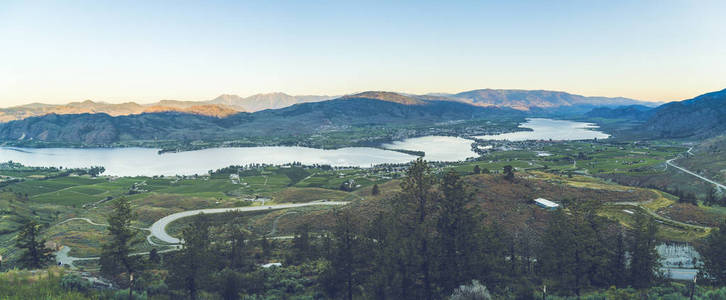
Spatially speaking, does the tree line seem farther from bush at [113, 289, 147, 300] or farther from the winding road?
the winding road

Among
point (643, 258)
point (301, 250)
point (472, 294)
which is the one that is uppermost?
point (472, 294)

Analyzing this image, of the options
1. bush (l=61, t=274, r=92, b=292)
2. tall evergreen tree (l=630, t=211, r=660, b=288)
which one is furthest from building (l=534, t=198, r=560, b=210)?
bush (l=61, t=274, r=92, b=292)

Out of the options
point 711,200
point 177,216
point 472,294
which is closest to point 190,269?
point 472,294

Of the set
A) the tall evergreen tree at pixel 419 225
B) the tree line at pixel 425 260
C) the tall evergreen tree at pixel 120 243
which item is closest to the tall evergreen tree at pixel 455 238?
the tree line at pixel 425 260

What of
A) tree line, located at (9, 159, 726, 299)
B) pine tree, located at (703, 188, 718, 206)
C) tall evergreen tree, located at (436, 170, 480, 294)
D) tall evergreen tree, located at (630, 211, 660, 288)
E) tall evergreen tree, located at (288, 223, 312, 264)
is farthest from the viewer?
pine tree, located at (703, 188, 718, 206)

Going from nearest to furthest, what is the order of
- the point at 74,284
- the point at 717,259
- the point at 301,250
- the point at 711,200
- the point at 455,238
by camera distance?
the point at 74,284, the point at 455,238, the point at 717,259, the point at 301,250, the point at 711,200

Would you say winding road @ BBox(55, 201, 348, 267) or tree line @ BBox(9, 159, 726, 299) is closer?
tree line @ BBox(9, 159, 726, 299)

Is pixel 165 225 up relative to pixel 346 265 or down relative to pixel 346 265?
down

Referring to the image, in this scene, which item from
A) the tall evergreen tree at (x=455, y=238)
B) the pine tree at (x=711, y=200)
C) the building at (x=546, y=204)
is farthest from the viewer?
the pine tree at (x=711, y=200)

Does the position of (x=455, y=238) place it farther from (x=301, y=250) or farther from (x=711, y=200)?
(x=711, y=200)

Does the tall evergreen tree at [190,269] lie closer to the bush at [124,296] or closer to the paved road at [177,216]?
the bush at [124,296]

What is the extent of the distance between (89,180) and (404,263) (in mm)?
168396

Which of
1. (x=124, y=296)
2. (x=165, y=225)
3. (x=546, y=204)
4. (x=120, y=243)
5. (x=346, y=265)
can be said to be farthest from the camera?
(x=165, y=225)

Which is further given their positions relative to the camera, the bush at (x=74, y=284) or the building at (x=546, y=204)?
the building at (x=546, y=204)
